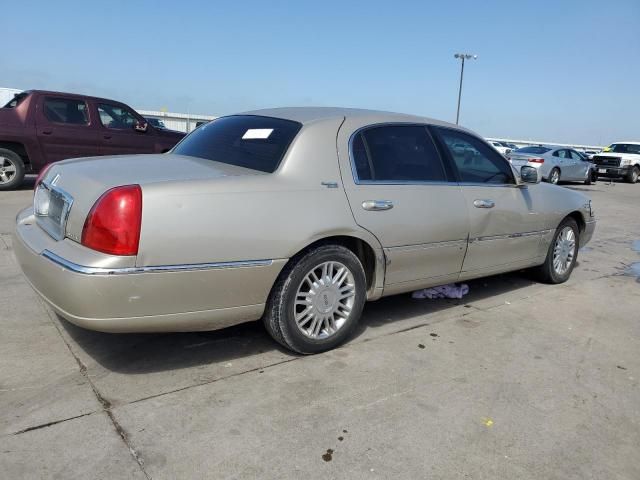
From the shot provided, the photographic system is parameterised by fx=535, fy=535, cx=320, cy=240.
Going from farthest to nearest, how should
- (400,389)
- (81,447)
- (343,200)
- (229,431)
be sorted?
(343,200), (400,389), (229,431), (81,447)

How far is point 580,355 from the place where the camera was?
3615 millimetres

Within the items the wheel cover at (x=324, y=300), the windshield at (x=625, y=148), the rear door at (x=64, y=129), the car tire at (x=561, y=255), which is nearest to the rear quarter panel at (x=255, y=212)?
the wheel cover at (x=324, y=300)

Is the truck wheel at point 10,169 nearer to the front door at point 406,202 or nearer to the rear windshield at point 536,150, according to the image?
the front door at point 406,202

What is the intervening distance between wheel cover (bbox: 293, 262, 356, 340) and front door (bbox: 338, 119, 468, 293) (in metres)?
0.33

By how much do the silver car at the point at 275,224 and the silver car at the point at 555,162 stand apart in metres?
14.8

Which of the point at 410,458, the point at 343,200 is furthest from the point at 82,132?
the point at 410,458

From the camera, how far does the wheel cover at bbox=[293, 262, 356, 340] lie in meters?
3.22

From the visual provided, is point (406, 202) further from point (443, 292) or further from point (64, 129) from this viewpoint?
point (64, 129)

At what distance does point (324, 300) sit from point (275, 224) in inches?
25.2

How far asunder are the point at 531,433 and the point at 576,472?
297 millimetres

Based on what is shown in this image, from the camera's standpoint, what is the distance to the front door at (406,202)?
11.2 feet

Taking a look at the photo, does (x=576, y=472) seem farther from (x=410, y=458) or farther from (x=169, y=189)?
(x=169, y=189)

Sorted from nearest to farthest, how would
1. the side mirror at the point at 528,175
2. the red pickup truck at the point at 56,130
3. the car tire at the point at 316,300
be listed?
the car tire at the point at 316,300 → the side mirror at the point at 528,175 → the red pickup truck at the point at 56,130

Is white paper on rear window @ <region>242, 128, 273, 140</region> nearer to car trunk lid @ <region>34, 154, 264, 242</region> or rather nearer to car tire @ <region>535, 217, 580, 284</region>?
car trunk lid @ <region>34, 154, 264, 242</region>
